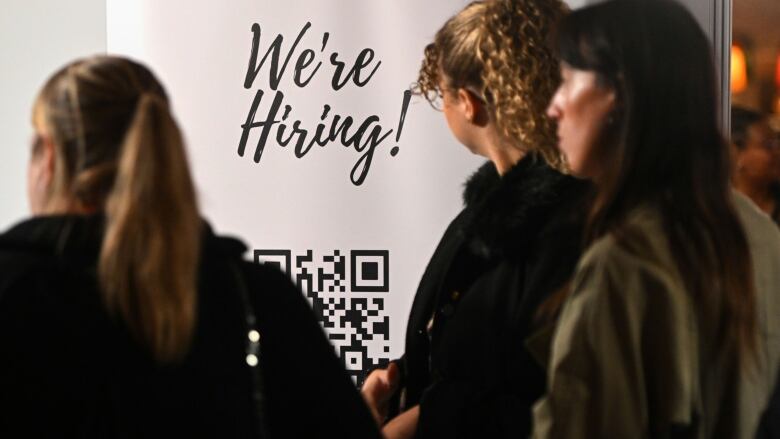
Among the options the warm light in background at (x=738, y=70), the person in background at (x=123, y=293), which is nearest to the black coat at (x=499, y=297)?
the person in background at (x=123, y=293)

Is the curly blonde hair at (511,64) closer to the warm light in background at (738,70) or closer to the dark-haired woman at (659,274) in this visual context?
the dark-haired woman at (659,274)

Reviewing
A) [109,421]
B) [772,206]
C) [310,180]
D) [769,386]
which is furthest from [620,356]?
[310,180]

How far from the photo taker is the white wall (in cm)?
374

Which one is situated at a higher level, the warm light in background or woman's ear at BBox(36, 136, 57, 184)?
the warm light in background

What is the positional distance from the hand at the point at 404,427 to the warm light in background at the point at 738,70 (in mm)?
1273

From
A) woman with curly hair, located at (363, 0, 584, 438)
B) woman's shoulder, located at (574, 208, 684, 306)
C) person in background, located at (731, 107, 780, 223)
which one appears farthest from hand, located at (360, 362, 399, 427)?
person in background, located at (731, 107, 780, 223)

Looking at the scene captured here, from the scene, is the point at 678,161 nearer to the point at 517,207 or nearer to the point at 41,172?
the point at 517,207

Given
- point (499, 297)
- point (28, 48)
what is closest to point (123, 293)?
point (499, 297)

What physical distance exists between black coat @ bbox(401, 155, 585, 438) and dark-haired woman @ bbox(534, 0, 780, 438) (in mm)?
276

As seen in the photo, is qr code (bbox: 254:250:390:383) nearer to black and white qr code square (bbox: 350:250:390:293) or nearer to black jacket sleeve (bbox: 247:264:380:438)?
black and white qr code square (bbox: 350:250:390:293)

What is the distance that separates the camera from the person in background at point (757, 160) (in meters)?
2.78

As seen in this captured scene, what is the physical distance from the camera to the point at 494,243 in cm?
204

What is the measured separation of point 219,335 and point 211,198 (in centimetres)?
168

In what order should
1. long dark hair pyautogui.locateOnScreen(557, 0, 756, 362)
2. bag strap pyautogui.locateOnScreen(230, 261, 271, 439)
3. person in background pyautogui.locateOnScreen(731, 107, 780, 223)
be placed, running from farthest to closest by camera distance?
1. person in background pyautogui.locateOnScreen(731, 107, 780, 223)
2. long dark hair pyautogui.locateOnScreen(557, 0, 756, 362)
3. bag strap pyautogui.locateOnScreen(230, 261, 271, 439)
